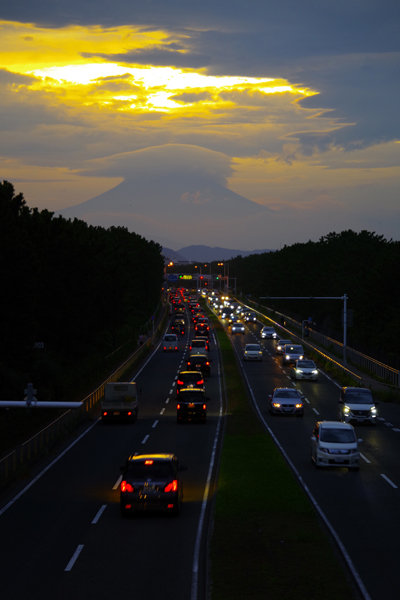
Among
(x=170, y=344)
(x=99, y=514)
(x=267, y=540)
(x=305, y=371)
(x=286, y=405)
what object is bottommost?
(x=170, y=344)

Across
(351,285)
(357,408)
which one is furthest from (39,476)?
(351,285)

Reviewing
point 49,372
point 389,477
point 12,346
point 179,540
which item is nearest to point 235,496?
point 179,540

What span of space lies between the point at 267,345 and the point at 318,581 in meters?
79.3

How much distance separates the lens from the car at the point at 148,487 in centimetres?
1966

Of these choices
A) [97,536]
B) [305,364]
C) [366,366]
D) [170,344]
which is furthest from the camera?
[170,344]

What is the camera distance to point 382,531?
1831cm

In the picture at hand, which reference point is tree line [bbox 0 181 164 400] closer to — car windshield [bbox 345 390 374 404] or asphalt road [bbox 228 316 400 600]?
asphalt road [bbox 228 316 400 600]

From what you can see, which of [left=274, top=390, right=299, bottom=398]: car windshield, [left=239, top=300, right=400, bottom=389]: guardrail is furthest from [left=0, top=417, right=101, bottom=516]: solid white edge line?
[left=239, top=300, right=400, bottom=389]: guardrail

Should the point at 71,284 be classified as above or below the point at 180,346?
above

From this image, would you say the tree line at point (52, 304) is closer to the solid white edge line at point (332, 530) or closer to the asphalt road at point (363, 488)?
the asphalt road at point (363, 488)

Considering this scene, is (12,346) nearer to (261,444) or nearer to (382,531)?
(261,444)

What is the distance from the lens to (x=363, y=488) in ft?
78.9

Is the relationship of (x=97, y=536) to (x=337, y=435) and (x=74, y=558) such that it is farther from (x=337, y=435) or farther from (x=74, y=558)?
(x=337, y=435)

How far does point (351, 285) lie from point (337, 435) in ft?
335
